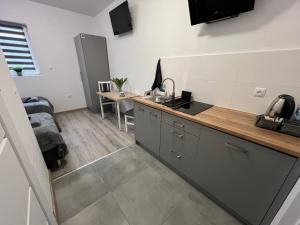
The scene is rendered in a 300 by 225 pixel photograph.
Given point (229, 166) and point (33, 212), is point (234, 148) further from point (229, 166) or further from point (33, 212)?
point (33, 212)

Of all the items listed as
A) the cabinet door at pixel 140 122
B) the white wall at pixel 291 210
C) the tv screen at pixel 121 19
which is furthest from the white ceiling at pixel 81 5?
the white wall at pixel 291 210

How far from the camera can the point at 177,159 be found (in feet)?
5.20

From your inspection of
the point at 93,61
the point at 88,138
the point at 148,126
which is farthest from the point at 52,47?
the point at 148,126

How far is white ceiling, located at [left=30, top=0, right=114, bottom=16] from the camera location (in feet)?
9.07

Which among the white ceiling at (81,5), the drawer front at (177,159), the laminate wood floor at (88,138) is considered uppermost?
the white ceiling at (81,5)

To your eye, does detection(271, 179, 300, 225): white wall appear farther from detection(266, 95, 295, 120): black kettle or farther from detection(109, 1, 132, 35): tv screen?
detection(109, 1, 132, 35): tv screen

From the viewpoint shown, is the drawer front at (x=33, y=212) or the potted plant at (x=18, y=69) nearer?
the drawer front at (x=33, y=212)

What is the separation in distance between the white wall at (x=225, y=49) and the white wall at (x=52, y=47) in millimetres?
2052

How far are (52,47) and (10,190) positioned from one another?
12.6ft

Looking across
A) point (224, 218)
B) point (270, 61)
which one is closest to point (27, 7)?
point (270, 61)

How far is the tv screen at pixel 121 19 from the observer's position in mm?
2367

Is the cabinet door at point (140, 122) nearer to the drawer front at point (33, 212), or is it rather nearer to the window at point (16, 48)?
the drawer front at point (33, 212)

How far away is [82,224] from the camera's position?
1.18 meters

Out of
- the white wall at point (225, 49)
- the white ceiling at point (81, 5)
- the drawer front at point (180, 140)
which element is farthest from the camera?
the white ceiling at point (81, 5)
